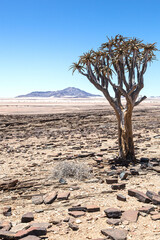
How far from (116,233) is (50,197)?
2.54 meters

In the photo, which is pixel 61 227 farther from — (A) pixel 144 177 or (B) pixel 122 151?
(B) pixel 122 151

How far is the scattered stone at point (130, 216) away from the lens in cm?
516

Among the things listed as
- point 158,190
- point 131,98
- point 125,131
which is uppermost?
point 131,98

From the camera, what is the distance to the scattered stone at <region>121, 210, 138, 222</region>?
5162mm

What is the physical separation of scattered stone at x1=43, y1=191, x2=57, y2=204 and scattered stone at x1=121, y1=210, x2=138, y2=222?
203cm

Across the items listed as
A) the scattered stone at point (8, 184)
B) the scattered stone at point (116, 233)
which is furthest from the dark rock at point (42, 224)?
the scattered stone at point (8, 184)

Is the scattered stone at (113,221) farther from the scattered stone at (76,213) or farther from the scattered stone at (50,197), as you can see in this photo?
the scattered stone at (50,197)

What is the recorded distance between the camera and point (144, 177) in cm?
829

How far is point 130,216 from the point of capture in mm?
5305

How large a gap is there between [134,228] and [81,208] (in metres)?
1.46

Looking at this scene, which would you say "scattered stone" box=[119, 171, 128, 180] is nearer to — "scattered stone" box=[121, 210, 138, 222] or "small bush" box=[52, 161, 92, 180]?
"small bush" box=[52, 161, 92, 180]

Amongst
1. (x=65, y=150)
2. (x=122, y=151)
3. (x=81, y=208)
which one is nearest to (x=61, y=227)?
(x=81, y=208)

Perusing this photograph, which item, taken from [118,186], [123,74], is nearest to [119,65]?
[123,74]

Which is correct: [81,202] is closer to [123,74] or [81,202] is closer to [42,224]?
[42,224]
